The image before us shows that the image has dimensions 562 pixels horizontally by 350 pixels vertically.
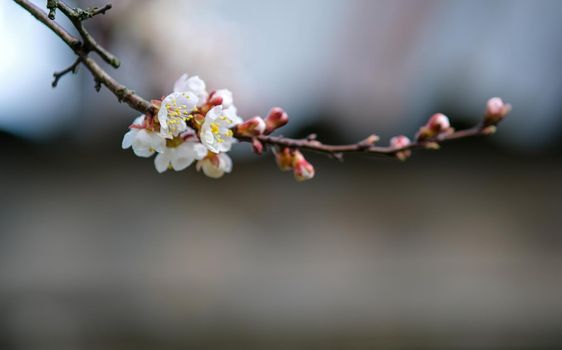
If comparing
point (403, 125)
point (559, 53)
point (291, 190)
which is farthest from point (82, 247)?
point (559, 53)

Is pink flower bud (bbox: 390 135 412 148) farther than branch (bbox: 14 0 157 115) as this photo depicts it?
Yes

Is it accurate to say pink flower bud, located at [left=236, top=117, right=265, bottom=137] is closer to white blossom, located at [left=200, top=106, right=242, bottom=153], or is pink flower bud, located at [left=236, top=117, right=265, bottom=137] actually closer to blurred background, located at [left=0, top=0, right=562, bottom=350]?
white blossom, located at [left=200, top=106, right=242, bottom=153]

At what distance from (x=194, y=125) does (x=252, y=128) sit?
0.06 m

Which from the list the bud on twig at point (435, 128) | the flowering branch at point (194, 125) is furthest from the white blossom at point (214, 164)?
the bud on twig at point (435, 128)

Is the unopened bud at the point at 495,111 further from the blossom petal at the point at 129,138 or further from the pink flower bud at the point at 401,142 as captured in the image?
the blossom petal at the point at 129,138

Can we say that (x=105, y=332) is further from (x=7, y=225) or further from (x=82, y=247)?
(x=7, y=225)

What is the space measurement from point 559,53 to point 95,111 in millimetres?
2114

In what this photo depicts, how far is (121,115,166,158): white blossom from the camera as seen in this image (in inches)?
24.5

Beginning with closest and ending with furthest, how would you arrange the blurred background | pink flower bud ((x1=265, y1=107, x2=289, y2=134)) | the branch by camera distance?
the branch → pink flower bud ((x1=265, y1=107, x2=289, y2=134)) → the blurred background

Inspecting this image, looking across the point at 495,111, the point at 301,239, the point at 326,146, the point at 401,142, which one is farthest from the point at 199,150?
the point at 301,239

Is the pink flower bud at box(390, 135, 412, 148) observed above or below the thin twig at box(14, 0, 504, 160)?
above

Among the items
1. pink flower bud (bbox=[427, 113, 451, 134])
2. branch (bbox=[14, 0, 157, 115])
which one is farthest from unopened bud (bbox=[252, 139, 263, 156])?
pink flower bud (bbox=[427, 113, 451, 134])

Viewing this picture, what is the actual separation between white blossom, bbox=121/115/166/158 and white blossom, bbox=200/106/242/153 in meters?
0.04

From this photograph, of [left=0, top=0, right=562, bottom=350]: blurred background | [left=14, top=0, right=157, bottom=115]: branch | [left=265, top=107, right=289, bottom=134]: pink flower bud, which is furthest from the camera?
[left=0, top=0, right=562, bottom=350]: blurred background
